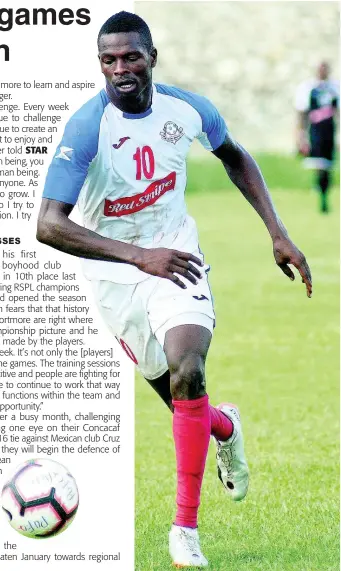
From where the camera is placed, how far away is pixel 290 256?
4.95 m

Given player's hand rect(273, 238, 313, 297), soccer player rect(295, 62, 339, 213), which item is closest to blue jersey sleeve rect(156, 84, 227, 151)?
player's hand rect(273, 238, 313, 297)

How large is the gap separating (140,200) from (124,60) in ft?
2.09

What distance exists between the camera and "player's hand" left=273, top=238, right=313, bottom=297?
4910mm

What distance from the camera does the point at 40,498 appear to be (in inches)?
196

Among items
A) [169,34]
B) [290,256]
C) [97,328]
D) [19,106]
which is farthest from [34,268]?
[169,34]

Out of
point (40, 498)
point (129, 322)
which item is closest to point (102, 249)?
point (129, 322)

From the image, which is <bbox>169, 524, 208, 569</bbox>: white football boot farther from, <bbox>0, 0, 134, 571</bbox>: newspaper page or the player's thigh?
the player's thigh

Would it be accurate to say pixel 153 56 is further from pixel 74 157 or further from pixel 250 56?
pixel 250 56

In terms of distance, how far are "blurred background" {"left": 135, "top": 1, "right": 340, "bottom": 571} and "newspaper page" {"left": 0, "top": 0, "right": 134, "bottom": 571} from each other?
13.1 inches

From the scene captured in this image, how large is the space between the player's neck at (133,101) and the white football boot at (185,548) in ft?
5.81

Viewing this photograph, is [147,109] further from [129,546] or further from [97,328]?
[129,546]

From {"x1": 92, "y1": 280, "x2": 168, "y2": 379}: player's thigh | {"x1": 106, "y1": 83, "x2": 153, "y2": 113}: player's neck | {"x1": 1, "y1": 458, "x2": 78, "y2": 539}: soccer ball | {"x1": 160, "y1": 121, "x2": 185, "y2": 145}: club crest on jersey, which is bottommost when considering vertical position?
{"x1": 1, "y1": 458, "x2": 78, "y2": 539}: soccer ball

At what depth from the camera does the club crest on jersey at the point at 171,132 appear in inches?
198

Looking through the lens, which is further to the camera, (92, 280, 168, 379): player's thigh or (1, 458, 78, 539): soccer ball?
(92, 280, 168, 379): player's thigh
